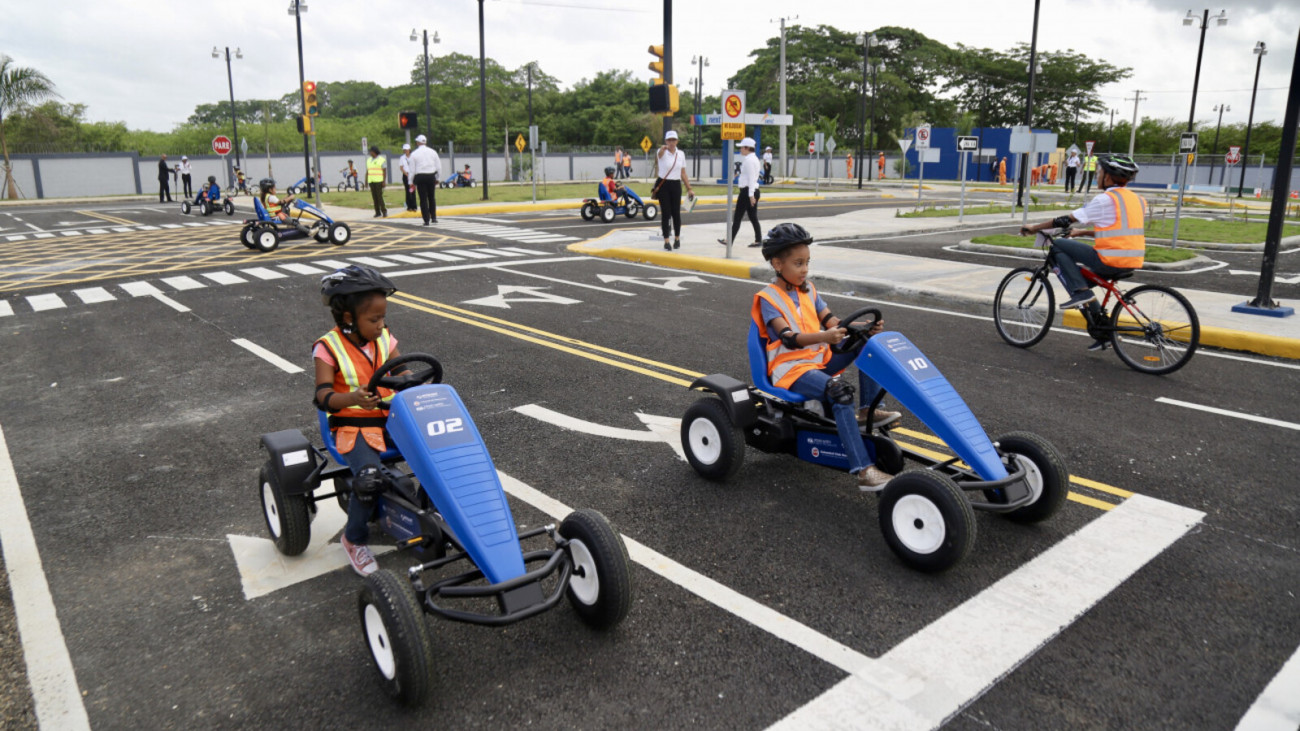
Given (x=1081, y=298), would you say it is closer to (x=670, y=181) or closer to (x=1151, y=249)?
(x=670, y=181)

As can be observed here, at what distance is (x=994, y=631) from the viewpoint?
334cm

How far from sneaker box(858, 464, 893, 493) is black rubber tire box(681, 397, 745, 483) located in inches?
28.8

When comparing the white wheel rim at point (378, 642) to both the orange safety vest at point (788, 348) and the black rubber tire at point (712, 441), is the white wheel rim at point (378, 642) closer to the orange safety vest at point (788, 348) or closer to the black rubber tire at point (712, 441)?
the black rubber tire at point (712, 441)

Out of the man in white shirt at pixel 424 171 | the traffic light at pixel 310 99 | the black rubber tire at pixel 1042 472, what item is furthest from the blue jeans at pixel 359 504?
the traffic light at pixel 310 99

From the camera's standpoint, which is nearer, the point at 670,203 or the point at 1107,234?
the point at 1107,234

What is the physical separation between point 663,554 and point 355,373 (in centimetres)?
169

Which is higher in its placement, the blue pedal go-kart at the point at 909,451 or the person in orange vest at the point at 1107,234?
the person in orange vest at the point at 1107,234

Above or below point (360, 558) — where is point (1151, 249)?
above

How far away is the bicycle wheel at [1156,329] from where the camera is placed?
7191mm

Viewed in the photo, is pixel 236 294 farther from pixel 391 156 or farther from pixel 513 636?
pixel 391 156

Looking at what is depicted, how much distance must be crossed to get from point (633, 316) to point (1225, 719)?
752 centimetres

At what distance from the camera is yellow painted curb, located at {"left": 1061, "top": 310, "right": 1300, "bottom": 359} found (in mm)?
7883

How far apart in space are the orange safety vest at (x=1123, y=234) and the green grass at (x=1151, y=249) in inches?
307

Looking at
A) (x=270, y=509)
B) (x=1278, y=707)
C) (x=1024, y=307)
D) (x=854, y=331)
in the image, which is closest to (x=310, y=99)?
(x=1024, y=307)
